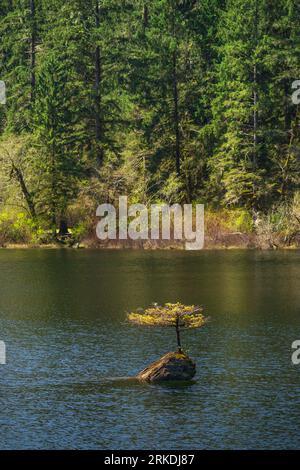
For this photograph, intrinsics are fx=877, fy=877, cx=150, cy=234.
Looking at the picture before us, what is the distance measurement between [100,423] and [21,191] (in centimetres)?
6109

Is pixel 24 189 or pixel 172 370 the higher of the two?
pixel 24 189

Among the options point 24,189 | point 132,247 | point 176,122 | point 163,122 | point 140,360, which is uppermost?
point 163,122

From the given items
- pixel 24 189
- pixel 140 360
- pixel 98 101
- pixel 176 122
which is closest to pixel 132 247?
pixel 24 189

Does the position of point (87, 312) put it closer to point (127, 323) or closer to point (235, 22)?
point (127, 323)

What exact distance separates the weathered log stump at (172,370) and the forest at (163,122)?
48.2m

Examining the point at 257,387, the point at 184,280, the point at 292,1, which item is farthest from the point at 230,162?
the point at 257,387

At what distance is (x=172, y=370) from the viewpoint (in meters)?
33.4

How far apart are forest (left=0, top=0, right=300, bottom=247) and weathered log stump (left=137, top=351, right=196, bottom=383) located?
48165 mm

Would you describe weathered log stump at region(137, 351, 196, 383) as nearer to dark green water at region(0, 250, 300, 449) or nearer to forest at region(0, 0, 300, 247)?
dark green water at region(0, 250, 300, 449)

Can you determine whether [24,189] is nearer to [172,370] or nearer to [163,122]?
[163,122]

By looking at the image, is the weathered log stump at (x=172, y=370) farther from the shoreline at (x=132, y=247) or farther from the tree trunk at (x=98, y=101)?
the tree trunk at (x=98, y=101)

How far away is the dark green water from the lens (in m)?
28.3

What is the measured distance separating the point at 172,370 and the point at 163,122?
60070 millimetres

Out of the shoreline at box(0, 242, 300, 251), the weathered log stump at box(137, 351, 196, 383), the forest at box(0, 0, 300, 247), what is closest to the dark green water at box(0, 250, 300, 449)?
the weathered log stump at box(137, 351, 196, 383)
